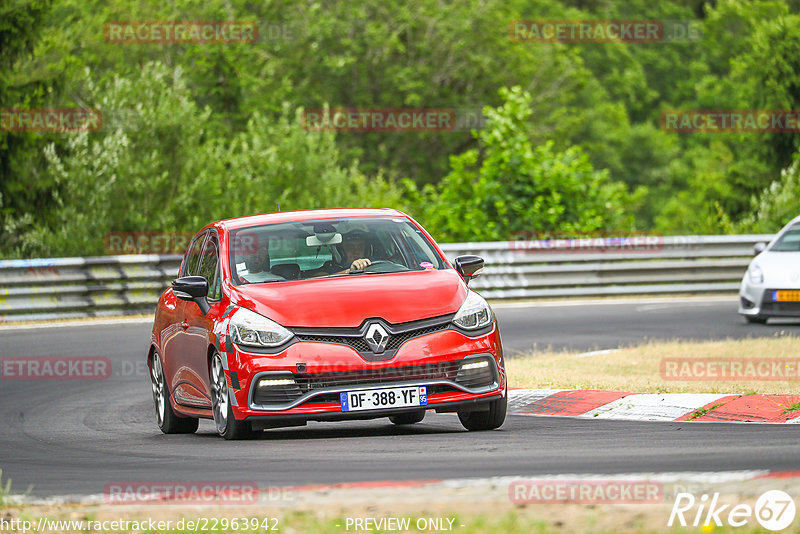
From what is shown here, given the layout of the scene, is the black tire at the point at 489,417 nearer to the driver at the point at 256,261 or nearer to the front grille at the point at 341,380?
the front grille at the point at 341,380

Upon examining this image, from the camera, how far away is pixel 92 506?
639cm

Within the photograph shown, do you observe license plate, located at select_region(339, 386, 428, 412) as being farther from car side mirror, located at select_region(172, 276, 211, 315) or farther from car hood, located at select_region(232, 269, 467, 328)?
car side mirror, located at select_region(172, 276, 211, 315)

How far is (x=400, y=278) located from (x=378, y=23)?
45494 mm

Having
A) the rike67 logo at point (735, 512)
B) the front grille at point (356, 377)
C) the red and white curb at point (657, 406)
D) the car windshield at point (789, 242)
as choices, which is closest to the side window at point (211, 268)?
the front grille at point (356, 377)

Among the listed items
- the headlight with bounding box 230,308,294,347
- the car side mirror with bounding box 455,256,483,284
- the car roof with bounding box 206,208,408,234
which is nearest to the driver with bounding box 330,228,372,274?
the car roof with bounding box 206,208,408,234

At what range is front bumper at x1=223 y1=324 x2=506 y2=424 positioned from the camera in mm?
8836

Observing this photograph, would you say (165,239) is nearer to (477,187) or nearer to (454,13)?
(477,187)

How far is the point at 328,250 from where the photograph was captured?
10.0 m

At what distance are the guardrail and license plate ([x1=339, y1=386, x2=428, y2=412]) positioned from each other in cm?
1400

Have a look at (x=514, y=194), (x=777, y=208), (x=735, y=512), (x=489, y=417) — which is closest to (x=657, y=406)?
(x=489, y=417)

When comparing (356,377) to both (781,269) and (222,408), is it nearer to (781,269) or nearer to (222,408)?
(222,408)

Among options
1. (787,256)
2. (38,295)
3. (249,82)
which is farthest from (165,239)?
(249,82)

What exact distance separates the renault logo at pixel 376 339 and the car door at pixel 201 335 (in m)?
1.21

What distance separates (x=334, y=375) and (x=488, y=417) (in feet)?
4.21
